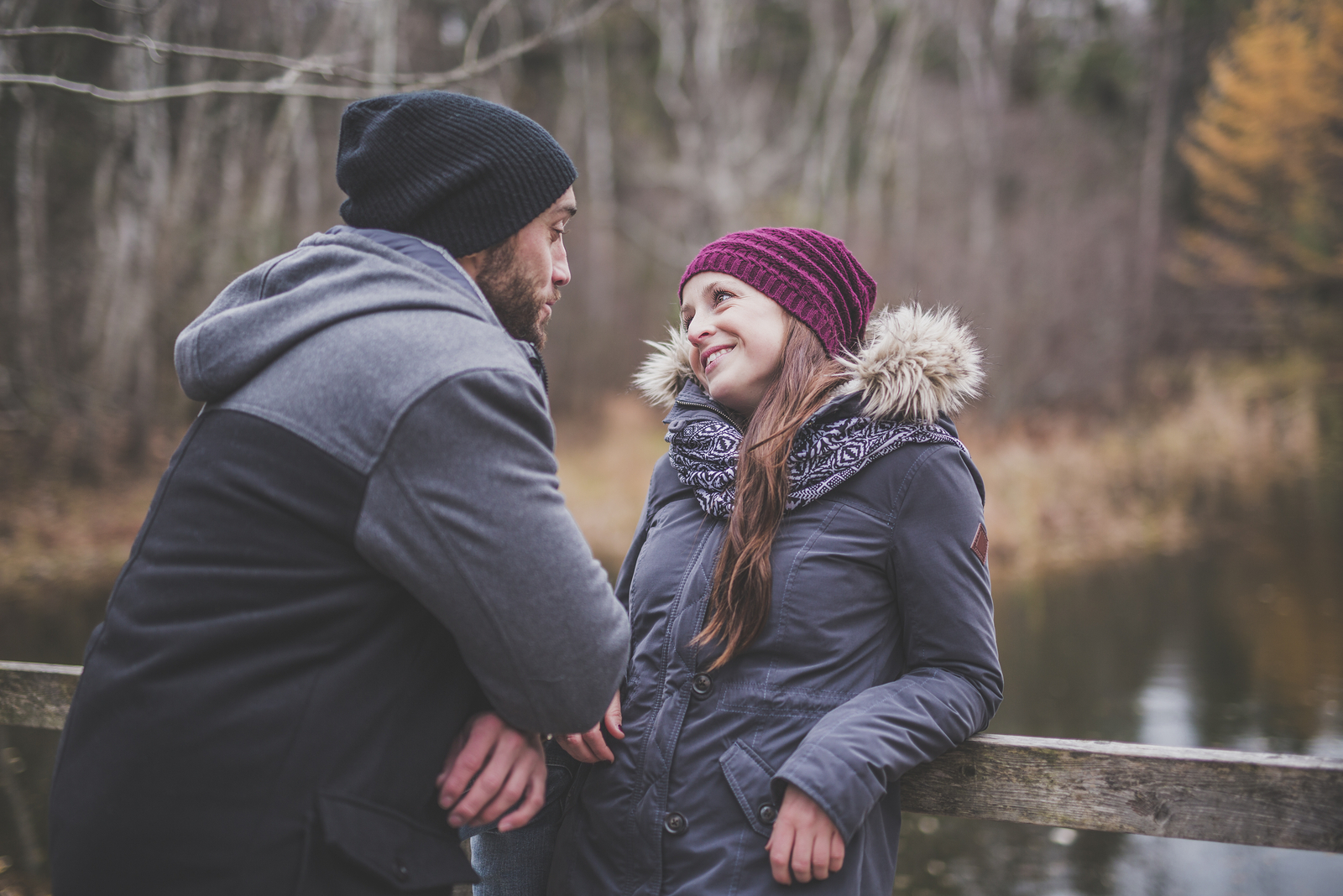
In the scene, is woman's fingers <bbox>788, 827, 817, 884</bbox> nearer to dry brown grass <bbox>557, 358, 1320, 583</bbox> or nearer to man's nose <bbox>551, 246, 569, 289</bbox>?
man's nose <bbox>551, 246, 569, 289</bbox>

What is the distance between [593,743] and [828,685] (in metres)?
0.44

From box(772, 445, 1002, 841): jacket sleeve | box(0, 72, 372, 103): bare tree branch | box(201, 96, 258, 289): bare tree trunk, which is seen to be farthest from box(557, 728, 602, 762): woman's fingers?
box(201, 96, 258, 289): bare tree trunk

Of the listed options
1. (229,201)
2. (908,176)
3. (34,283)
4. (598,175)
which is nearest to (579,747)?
(34,283)

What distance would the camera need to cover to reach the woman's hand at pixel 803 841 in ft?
4.97

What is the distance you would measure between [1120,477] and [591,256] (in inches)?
385

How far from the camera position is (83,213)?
41.1 feet

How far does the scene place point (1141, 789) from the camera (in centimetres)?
168

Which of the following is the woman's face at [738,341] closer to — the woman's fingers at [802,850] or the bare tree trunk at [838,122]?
the woman's fingers at [802,850]

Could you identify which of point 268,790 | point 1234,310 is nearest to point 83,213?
point 268,790

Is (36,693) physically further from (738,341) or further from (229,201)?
(229,201)

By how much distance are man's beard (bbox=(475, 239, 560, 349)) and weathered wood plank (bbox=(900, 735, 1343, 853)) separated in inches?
44.6

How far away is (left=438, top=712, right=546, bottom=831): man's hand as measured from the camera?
4.58ft

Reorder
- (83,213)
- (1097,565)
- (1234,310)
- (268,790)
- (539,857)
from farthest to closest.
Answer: (1234,310)
(83,213)
(1097,565)
(539,857)
(268,790)

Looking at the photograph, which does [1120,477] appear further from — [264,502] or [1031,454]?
[264,502]
